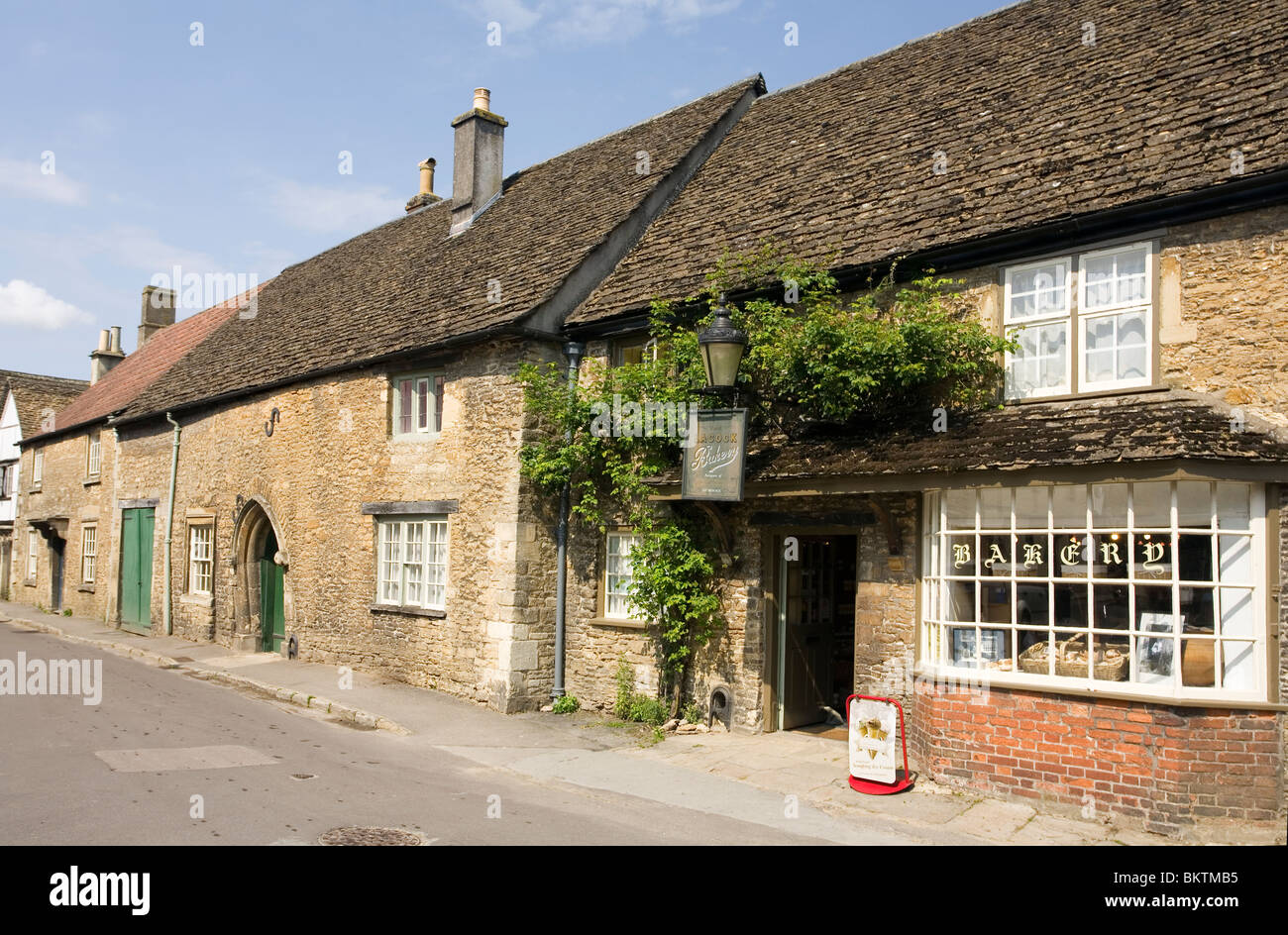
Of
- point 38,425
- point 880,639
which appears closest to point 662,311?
point 880,639

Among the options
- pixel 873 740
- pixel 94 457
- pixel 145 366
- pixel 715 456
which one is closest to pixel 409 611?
pixel 715 456

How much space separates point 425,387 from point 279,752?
21.3 ft

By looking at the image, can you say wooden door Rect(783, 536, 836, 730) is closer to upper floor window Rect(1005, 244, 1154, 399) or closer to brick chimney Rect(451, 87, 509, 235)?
upper floor window Rect(1005, 244, 1154, 399)

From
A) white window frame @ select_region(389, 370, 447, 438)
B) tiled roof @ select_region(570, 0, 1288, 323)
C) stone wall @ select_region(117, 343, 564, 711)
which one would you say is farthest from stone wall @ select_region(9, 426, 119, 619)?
tiled roof @ select_region(570, 0, 1288, 323)

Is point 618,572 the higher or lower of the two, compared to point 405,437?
lower

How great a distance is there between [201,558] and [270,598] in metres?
2.62

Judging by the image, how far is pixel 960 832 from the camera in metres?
7.53

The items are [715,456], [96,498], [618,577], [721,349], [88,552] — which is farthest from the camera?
[88,552]

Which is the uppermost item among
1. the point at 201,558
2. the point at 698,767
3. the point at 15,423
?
the point at 15,423

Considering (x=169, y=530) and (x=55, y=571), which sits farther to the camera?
(x=55, y=571)

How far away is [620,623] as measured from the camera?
12.2m

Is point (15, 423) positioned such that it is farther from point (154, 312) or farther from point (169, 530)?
point (169, 530)

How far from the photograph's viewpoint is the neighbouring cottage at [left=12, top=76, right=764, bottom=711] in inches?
516
